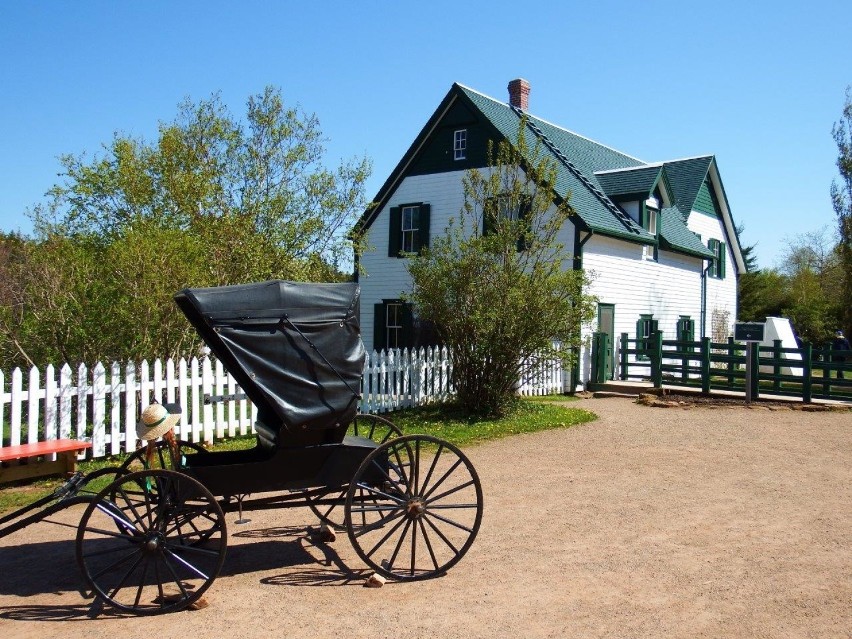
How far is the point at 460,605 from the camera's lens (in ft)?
15.6

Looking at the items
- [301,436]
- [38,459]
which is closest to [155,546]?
[301,436]

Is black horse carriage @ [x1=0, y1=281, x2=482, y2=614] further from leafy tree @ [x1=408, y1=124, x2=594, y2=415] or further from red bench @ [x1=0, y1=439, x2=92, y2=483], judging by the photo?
leafy tree @ [x1=408, y1=124, x2=594, y2=415]

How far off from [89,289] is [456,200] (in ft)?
41.7

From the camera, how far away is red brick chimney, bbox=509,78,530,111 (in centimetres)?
2422

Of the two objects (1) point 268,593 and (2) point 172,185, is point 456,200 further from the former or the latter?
(1) point 268,593

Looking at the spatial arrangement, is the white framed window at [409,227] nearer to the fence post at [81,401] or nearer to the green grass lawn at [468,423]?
the green grass lawn at [468,423]

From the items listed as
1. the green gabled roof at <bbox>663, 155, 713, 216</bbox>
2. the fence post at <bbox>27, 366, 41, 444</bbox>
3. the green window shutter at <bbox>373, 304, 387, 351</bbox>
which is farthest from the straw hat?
the green gabled roof at <bbox>663, 155, 713, 216</bbox>

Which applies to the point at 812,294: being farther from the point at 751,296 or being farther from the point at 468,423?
the point at 468,423

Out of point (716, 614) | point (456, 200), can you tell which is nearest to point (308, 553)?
point (716, 614)

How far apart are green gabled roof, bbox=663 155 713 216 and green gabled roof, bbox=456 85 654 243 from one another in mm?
3516

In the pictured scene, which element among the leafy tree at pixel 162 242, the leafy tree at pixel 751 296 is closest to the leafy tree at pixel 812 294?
the leafy tree at pixel 751 296

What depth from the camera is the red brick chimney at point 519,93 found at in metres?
24.2

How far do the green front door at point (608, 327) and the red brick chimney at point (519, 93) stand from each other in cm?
793

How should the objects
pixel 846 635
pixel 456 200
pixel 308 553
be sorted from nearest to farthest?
pixel 846 635 → pixel 308 553 → pixel 456 200
